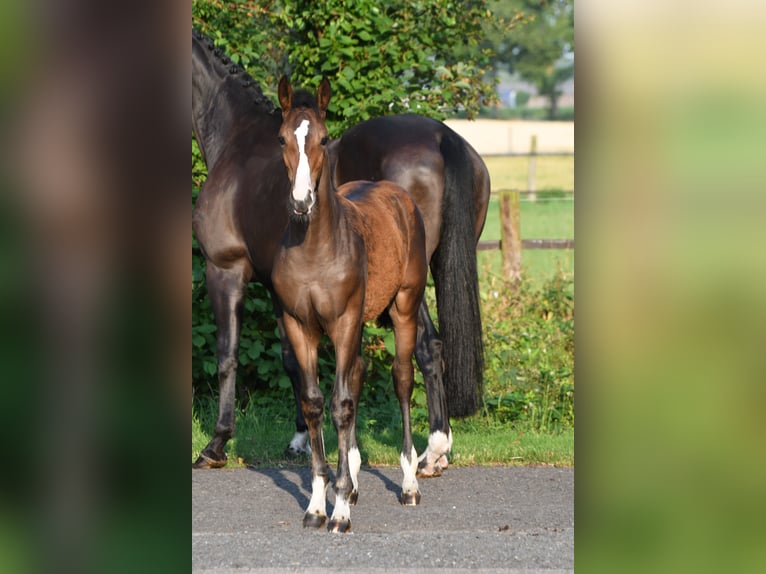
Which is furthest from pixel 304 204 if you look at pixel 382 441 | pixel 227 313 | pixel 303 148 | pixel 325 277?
pixel 382 441

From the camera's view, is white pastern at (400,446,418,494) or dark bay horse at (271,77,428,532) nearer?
dark bay horse at (271,77,428,532)

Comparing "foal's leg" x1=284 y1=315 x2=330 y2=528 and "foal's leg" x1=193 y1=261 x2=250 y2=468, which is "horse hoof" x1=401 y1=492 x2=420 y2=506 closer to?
"foal's leg" x1=284 y1=315 x2=330 y2=528

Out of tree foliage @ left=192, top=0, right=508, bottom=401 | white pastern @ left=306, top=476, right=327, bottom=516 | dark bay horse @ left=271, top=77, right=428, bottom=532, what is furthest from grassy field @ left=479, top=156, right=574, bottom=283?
white pastern @ left=306, top=476, right=327, bottom=516

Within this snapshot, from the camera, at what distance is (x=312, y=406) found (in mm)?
5008

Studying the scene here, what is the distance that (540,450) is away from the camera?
257 inches

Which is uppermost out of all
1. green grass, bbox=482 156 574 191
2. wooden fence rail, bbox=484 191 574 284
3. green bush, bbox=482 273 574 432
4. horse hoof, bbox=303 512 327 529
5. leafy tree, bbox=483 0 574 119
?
leafy tree, bbox=483 0 574 119

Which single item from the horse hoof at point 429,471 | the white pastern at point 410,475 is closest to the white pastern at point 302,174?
the white pastern at point 410,475

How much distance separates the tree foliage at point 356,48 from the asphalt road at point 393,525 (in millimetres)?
2897

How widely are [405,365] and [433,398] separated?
63cm

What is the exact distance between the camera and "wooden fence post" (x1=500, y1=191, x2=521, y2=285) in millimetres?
11836

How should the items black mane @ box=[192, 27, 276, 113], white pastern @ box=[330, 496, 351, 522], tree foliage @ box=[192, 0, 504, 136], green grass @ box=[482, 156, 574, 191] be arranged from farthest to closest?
green grass @ box=[482, 156, 574, 191] → tree foliage @ box=[192, 0, 504, 136] → black mane @ box=[192, 27, 276, 113] → white pastern @ box=[330, 496, 351, 522]

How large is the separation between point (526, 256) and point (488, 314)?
829 centimetres
